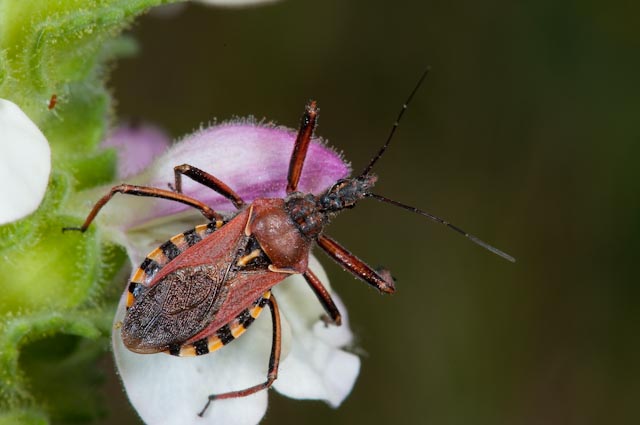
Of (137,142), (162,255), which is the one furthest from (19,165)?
(137,142)

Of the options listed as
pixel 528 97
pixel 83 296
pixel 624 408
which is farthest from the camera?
pixel 528 97

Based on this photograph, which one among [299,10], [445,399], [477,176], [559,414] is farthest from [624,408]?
[299,10]

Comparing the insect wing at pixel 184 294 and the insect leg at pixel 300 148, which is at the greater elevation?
the insect leg at pixel 300 148

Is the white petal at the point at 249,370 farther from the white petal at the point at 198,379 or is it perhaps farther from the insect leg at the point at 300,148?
the insect leg at the point at 300,148

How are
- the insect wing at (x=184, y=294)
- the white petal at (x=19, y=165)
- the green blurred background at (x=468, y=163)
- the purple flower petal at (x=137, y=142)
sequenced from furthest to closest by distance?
the green blurred background at (x=468, y=163)
the purple flower petal at (x=137, y=142)
the insect wing at (x=184, y=294)
the white petal at (x=19, y=165)

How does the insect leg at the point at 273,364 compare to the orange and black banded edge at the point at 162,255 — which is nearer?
the orange and black banded edge at the point at 162,255

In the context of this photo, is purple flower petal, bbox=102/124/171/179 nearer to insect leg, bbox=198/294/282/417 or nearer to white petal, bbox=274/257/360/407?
white petal, bbox=274/257/360/407

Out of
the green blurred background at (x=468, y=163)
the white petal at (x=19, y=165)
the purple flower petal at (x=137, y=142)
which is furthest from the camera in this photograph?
the green blurred background at (x=468, y=163)

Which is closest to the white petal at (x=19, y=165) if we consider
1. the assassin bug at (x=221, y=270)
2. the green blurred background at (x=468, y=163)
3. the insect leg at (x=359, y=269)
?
the assassin bug at (x=221, y=270)

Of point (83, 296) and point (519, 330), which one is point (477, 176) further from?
point (83, 296)
